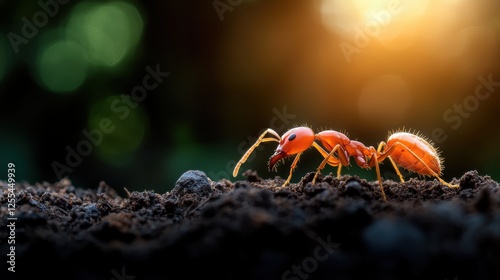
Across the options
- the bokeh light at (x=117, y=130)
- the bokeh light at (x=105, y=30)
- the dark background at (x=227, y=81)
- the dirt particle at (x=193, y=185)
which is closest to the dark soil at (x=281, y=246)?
the dirt particle at (x=193, y=185)

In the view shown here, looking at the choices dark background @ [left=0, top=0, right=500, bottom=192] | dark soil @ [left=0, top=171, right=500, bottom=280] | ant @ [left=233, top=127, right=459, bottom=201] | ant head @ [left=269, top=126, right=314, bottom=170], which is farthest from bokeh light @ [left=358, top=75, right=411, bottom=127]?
dark soil @ [left=0, top=171, right=500, bottom=280]

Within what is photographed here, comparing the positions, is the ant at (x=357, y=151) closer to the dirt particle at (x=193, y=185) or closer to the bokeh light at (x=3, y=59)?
the dirt particle at (x=193, y=185)

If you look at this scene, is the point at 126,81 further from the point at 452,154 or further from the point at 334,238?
the point at 334,238

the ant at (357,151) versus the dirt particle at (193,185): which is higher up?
the ant at (357,151)

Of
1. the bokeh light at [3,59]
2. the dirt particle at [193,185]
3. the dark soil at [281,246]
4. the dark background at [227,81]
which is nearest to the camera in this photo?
the dark soil at [281,246]

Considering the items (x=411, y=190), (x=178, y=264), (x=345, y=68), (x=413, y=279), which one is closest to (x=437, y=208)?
(x=413, y=279)

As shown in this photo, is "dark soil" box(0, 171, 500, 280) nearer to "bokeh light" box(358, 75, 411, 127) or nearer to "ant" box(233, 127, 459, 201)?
"ant" box(233, 127, 459, 201)
